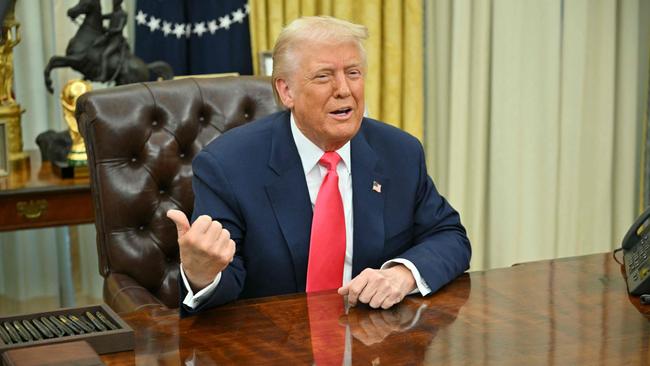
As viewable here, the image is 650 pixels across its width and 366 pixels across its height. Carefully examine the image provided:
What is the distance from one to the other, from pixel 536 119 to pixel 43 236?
2.48 meters

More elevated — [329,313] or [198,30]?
[198,30]

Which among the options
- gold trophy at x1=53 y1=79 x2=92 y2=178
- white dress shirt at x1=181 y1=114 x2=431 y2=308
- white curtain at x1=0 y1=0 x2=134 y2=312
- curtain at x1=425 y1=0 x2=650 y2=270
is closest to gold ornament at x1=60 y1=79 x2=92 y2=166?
gold trophy at x1=53 y1=79 x2=92 y2=178

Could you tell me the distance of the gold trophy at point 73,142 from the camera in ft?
12.5

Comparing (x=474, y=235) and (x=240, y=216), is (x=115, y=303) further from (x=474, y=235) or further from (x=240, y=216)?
(x=474, y=235)

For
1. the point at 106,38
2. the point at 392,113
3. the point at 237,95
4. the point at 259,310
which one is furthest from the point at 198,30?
the point at 259,310

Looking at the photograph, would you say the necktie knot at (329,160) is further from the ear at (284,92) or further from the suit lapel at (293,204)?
the ear at (284,92)

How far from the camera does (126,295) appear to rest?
2785 mm

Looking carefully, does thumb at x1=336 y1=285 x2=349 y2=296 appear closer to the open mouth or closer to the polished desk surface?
the polished desk surface

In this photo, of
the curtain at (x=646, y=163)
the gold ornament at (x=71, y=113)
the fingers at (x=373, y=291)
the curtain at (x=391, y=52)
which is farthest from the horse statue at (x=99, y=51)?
the curtain at (x=646, y=163)

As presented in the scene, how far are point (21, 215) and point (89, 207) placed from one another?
0.83 feet

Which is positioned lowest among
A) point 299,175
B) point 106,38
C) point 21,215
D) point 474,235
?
point 474,235

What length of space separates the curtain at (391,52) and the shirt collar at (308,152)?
1986 mm

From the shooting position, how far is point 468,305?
2221 mm

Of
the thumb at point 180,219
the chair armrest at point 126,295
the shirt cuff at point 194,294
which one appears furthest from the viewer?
the chair armrest at point 126,295
